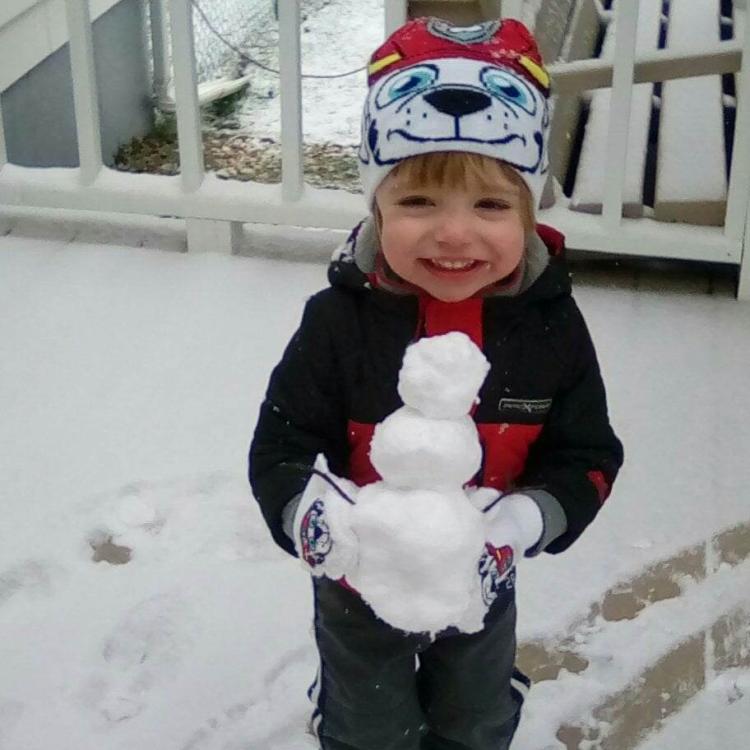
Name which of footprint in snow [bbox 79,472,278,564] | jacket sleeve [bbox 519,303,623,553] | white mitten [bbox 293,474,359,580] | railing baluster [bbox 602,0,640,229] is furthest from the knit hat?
railing baluster [bbox 602,0,640,229]

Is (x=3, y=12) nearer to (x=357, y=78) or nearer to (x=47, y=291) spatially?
(x=47, y=291)

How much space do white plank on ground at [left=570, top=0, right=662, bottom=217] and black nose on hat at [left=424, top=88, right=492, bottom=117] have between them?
214 cm

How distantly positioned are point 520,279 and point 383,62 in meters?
0.28

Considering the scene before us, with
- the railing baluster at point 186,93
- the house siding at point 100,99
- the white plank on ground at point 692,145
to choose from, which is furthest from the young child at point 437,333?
the house siding at point 100,99

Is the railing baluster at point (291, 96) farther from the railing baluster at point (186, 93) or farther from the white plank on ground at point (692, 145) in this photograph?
the white plank on ground at point (692, 145)

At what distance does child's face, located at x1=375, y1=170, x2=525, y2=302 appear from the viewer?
1272 millimetres

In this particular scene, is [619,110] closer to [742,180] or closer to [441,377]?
[742,180]

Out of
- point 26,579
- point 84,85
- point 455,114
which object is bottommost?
point 26,579

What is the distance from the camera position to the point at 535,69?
4.48ft

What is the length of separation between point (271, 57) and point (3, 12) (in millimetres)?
2473

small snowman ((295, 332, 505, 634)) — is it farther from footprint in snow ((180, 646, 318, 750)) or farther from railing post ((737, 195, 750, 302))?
railing post ((737, 195, 750, 302))

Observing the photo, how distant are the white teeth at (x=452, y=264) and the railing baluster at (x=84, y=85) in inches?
95.9

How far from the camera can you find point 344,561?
1.27 meters

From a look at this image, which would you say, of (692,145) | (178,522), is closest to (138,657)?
(178,522)
